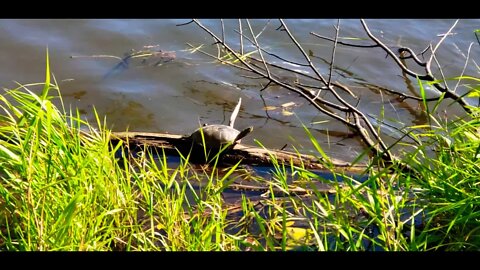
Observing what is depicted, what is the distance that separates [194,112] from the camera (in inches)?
191

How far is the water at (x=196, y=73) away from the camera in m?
4.73

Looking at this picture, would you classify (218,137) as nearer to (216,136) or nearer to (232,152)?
(216,136)

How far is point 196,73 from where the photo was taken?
17.5 ft

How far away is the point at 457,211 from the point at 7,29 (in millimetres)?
4527

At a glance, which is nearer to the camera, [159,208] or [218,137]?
[159,208]

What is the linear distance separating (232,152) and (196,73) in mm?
1531

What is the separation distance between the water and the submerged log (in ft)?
1.20

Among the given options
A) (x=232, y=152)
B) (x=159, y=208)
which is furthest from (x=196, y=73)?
(x=159, y=208)

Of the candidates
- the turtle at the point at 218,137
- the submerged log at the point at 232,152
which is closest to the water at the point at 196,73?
the submerged log at the point at 232,152

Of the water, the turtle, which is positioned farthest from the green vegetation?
the water

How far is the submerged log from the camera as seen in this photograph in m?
3.92

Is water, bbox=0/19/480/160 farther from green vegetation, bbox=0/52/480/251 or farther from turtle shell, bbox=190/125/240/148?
green vegetation, bbox=0/52/480/251

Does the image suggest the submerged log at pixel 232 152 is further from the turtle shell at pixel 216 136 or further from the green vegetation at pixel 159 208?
the green vegetation at pixel 159 208
